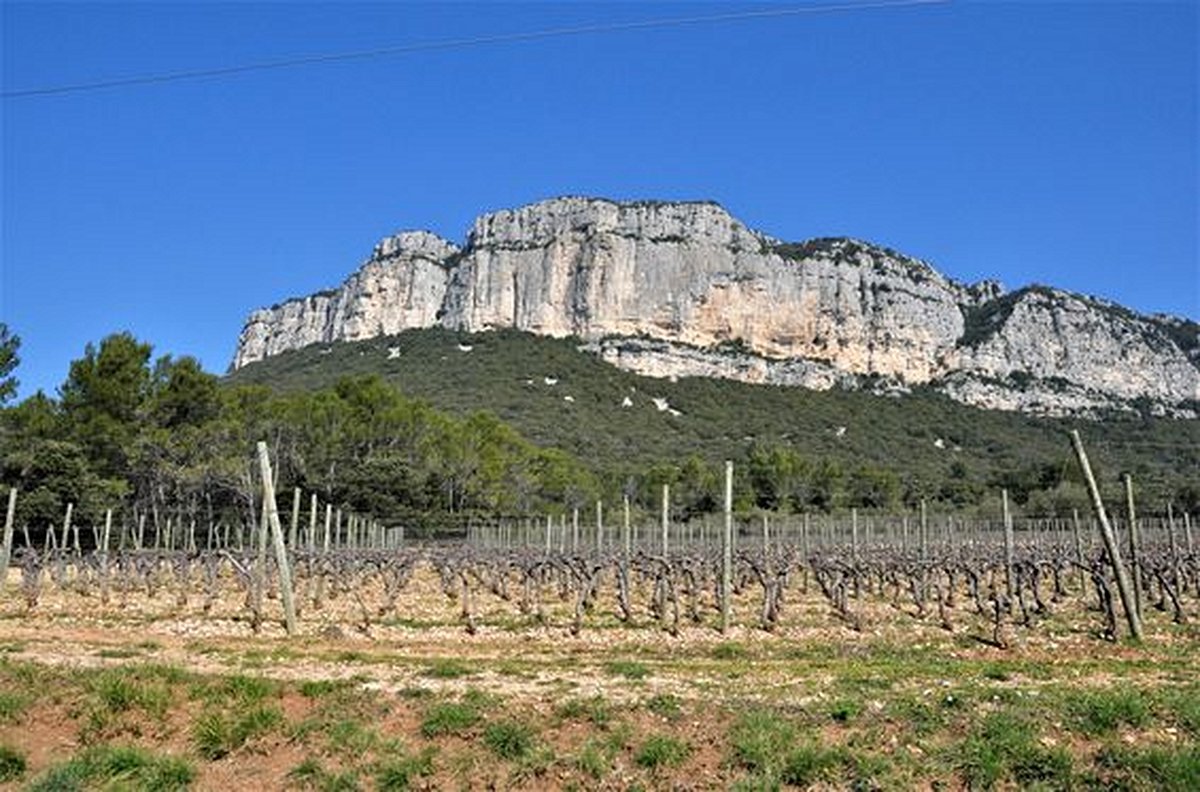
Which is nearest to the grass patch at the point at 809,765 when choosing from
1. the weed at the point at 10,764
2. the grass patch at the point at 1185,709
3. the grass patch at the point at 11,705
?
the grass patch at the point at 1185,709

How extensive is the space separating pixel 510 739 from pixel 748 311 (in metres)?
115

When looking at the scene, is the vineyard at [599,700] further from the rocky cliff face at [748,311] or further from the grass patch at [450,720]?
the rocky cliff face at [748,311]

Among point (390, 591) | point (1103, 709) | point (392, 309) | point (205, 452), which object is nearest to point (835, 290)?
point (392, 309)

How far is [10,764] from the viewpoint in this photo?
23.5ft

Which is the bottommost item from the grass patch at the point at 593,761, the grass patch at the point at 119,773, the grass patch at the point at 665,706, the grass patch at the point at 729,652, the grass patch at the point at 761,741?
the grass patch at the point at 119,773

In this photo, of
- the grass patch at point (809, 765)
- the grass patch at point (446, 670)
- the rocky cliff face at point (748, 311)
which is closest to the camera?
the grass patch at point (809, 765)

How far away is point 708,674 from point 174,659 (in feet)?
19.2

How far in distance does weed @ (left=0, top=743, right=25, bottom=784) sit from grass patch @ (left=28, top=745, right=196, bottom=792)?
0.85 feet

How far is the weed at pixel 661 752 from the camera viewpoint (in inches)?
272

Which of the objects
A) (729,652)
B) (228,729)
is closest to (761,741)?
(228,729)

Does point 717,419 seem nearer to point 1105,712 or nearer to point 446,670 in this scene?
point 446,670

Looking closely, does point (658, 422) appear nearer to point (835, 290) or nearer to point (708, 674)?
point (835, 290)

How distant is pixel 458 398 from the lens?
81875mm

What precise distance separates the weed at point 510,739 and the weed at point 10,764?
3.51 meters
